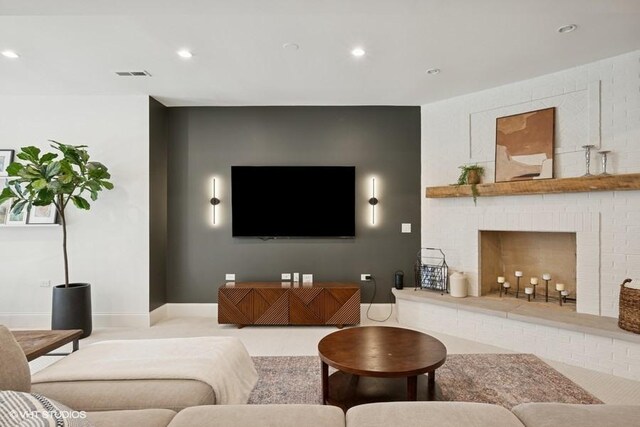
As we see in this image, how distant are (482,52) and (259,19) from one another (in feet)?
6.20

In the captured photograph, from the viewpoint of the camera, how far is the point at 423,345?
2195 mm

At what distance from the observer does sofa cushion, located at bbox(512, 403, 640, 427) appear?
1.08 meters

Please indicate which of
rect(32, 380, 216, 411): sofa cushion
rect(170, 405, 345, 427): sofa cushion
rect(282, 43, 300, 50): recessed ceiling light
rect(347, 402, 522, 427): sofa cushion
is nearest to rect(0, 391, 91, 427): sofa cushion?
rect(170, 405, 345, 427): sofa cushion

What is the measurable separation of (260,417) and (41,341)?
1.72 m

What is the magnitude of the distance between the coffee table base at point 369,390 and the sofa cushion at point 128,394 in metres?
0.78

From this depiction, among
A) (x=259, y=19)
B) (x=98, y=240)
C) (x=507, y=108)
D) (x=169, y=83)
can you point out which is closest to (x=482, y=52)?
(x=507, y=108)

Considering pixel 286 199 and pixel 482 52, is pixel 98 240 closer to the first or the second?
pixel 286 199

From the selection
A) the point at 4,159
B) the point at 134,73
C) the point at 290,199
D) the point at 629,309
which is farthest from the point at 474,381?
the point at 4,159

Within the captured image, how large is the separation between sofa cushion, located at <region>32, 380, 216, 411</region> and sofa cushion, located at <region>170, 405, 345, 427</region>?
33cm

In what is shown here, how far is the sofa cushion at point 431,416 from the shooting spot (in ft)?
3.55

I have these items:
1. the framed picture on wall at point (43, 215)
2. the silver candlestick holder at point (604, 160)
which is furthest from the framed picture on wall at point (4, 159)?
the silver candlestick holder at point (604, 160)

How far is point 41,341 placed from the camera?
199 cm

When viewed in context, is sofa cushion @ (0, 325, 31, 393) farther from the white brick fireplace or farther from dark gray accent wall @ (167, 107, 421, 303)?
the white brick fireplace

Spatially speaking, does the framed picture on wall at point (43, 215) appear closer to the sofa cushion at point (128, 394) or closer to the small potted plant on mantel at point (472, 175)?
the sofa cushion at point (128, 394)
